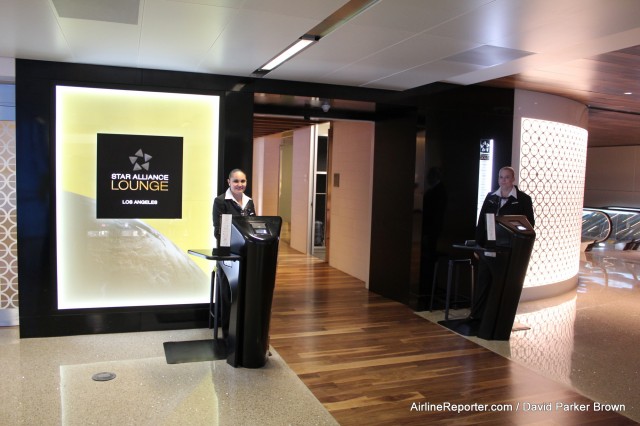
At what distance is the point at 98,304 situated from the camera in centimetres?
519

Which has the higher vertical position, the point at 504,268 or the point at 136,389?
the point at 504,268

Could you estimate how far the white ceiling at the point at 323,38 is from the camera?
3285mm

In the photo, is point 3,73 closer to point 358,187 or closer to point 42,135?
point 42,135

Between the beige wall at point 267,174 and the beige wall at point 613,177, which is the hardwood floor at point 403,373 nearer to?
the beige wall at point 267,174

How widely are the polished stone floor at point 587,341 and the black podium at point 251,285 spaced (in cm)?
232

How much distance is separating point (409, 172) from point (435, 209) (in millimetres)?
575

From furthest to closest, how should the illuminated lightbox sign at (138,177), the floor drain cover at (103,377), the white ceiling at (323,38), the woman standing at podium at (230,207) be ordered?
the illuminated lightbox sign at (138,177)
the woman standing at podium at (230,207)
the floor drain cover at (103,377)
the white ceiling at (323,38)

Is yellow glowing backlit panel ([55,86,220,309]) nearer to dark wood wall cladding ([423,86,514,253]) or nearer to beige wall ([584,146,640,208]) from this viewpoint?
dark wood wall cladding ([423,86,514,253])

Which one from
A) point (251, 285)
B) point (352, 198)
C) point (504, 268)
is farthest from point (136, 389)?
point (352, 198)

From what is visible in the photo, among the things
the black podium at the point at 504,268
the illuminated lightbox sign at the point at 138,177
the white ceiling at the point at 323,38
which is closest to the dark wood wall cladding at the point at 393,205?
the black podium at the point at 504,268

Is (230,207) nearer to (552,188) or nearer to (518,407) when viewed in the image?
(518,407)

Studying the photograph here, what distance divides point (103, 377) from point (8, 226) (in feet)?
7.56

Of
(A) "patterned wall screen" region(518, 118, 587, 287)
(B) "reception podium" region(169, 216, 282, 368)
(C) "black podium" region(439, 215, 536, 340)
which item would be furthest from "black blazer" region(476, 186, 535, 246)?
(B) "reception podium" region(169, 216, 282, 368)

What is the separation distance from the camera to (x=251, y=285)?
412cm
